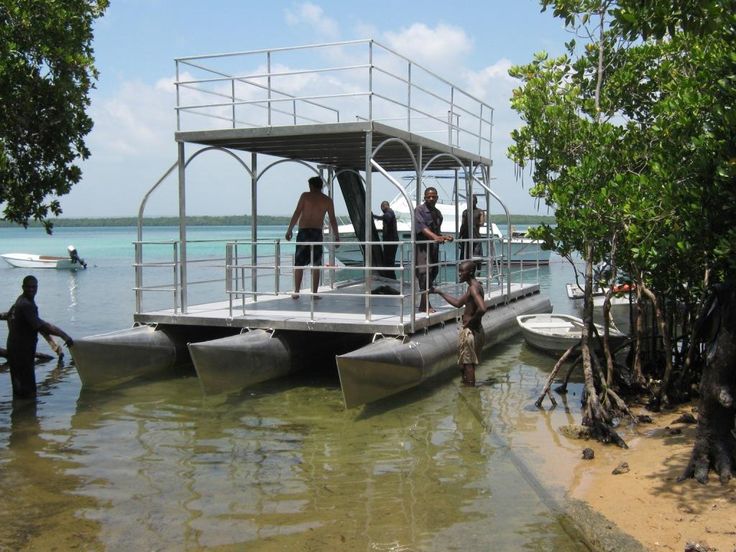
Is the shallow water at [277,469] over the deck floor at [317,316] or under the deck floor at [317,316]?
under

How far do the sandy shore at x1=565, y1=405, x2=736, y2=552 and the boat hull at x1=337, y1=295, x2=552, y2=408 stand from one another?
2677 mm

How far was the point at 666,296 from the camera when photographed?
1009cm

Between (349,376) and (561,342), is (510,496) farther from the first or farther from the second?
(561,342)

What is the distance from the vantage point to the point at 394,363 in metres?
10.1

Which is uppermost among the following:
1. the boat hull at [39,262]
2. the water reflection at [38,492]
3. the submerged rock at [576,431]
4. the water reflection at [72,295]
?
the boat hull at [39,262]

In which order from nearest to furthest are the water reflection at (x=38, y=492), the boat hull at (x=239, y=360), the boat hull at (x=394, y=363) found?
the water reflection at (x=38, y=492)
the boat hull at (x=394, y=363)
the boat hull at (x=239, y=360)

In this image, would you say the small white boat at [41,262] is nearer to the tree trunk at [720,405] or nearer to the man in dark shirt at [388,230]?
the man in dark shirt at [388,230]

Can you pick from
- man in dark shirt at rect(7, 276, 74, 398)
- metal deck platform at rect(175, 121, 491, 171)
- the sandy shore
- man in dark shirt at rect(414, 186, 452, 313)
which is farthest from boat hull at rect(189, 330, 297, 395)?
the sandy shore

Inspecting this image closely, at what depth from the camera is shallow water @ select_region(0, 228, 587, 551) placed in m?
6.18

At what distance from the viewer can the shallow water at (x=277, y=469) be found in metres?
6.18

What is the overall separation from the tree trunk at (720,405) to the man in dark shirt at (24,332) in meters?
8.18

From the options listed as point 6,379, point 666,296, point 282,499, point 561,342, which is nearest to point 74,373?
point 6,379

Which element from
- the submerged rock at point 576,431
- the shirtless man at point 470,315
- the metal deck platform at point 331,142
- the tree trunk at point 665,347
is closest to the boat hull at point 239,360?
the shirtless man at point 470,315

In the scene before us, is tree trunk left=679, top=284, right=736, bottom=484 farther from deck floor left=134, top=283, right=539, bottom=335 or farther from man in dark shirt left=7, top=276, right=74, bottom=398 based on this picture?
man in dark shirt left=7, top=276, right=74, bottom=398
